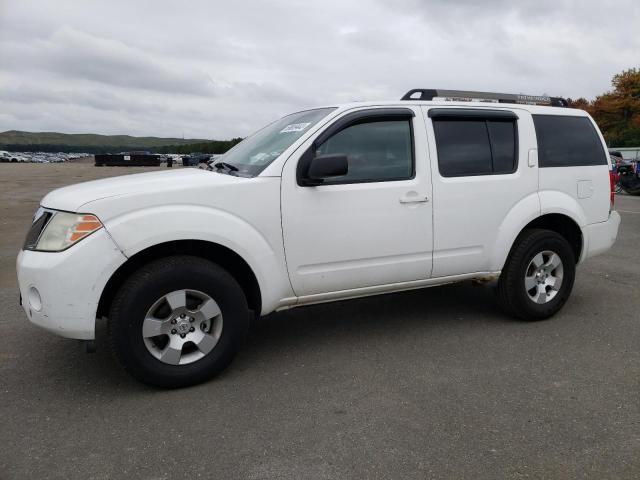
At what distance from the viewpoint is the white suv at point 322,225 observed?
3.06 meters

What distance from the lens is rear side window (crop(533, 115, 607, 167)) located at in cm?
444

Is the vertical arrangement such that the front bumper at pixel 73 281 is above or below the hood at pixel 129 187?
below

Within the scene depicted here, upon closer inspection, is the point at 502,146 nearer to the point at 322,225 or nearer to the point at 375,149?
the point at 375,149

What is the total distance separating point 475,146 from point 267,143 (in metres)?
1.63

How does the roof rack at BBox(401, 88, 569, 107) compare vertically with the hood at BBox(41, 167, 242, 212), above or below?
above

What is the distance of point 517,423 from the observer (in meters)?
2.83

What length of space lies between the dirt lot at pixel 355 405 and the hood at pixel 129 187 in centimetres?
116

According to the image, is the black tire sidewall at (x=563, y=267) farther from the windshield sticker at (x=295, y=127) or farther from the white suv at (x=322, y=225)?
the windshield sticker at (x=295, y=127)

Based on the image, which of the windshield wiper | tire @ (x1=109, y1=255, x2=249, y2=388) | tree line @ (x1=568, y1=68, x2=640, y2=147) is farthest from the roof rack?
tree line @ (x1=568, y1=68, x2=640, y2=147)

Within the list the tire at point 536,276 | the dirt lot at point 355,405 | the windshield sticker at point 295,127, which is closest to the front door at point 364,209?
the windshield sticker at point 295,127

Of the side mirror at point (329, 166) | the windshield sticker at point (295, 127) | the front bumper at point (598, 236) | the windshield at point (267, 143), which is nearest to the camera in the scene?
the side mirror at point (329, 166)

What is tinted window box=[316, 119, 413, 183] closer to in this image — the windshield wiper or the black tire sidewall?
the windshield wiper

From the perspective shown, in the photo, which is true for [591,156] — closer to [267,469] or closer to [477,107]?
[477,107]

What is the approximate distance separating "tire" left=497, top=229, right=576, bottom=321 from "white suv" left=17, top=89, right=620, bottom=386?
0.01 meters
